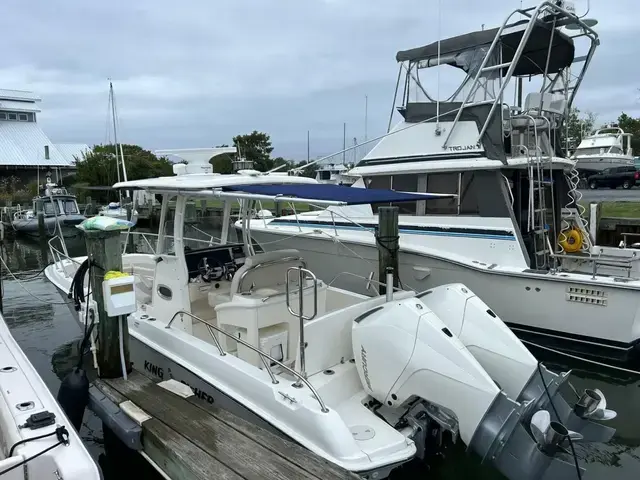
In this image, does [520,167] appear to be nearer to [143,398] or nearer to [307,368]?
[307,368]

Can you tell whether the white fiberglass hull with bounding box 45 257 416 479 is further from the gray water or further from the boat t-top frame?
the boat t-top frame

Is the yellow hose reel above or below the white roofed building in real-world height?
below

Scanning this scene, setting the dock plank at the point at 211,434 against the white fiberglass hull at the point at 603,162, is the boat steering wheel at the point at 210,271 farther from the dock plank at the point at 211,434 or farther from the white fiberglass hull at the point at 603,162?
the white fiberglass hull at the point at 603,162

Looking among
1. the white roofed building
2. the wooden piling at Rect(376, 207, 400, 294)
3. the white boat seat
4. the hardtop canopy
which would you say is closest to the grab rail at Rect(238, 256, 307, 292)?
the white boat seat

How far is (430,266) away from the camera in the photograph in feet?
25.6

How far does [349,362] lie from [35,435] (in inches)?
94.5

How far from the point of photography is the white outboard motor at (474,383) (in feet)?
11.4

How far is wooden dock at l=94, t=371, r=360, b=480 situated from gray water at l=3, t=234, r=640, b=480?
0.77 meters

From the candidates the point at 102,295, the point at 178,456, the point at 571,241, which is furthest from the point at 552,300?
the point at 102,295

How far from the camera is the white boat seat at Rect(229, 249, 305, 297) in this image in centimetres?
487

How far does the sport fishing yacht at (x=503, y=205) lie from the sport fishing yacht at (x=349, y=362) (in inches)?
64.1

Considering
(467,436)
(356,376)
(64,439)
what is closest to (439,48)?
(356,376)

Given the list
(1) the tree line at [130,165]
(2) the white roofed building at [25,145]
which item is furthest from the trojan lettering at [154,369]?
(2) the white roofed building at [25,145]

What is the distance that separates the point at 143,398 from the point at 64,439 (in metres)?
1.45
